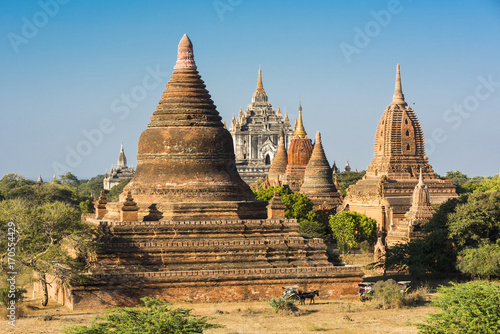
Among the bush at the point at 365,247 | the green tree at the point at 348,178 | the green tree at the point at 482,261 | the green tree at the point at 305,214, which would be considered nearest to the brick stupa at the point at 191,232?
the green tree at the point at 482,261

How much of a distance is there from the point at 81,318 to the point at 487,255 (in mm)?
14317

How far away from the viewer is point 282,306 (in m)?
25.4

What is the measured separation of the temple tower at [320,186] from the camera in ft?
204

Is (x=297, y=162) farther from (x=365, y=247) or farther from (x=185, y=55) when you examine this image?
(x=185, y=55)

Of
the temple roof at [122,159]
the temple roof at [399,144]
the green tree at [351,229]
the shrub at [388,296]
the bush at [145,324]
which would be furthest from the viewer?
the temple roof at [122,159]

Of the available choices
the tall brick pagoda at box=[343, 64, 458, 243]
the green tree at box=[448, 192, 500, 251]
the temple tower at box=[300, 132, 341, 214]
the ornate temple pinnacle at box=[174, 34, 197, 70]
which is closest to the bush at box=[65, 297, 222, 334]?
the ornate temple pinnacle at box=[174, 34, 197, 70]

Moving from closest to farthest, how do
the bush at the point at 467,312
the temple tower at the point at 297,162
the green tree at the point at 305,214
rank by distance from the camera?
the bush at the point at 467,312, the green tree at the point at 305,214, the temple tower at the point at 297,162

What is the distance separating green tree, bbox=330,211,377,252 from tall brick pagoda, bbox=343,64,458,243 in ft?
7.76

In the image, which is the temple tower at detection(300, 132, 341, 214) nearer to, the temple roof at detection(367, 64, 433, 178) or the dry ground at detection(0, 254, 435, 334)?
the temple roof at detection(367, 64, 433, 178)

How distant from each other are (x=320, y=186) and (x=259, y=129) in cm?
6989

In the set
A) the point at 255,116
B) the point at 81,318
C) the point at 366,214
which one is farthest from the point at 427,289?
the point at 255,116

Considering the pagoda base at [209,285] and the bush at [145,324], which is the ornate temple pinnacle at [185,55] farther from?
the bush at [145,324]

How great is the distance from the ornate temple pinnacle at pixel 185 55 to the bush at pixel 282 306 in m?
10.8

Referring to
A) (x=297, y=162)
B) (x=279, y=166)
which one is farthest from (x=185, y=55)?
(x=279, y=166)
